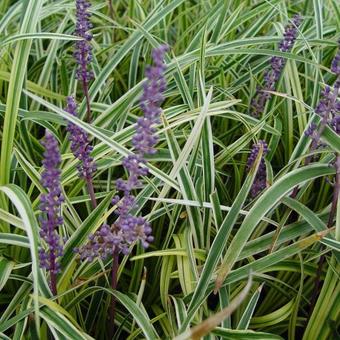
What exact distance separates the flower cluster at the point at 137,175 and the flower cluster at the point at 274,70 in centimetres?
108

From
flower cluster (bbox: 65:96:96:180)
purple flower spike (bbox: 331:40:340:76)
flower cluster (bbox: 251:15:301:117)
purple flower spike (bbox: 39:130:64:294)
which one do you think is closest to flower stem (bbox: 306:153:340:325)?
purple flower spike (bbox: 331:40:340:76)

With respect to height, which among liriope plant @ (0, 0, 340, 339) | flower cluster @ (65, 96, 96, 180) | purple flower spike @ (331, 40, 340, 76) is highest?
purple flower spike @ (331, 40, 340, 76)

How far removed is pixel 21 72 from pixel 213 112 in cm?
77

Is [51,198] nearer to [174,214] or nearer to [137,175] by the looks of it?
[137,175]

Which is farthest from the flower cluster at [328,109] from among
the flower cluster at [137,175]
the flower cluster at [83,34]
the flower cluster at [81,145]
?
the flower cluster at [83,34]

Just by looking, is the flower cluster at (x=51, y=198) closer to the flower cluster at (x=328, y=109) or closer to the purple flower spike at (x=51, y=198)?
the purple flower spike at (x=51, y=198)

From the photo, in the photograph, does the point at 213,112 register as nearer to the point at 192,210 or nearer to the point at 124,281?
the point at 192,210

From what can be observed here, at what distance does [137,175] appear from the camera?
160 centimetres

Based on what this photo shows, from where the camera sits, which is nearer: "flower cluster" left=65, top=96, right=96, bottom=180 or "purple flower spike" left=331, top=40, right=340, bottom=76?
"flower cluster" left=65, top=96, right=96, bottom=180

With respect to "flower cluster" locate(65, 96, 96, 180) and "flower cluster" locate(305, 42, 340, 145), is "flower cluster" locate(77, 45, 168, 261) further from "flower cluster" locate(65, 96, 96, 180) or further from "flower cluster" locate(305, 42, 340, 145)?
"flower cluster" locate(305, 42, 340, 145)

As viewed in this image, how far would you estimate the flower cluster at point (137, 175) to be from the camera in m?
1.43

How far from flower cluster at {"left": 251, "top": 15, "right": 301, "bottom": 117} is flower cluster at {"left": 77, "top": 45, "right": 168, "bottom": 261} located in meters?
1.08

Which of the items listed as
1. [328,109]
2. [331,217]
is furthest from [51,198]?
[331,217]

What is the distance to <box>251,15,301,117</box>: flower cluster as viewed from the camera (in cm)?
251
